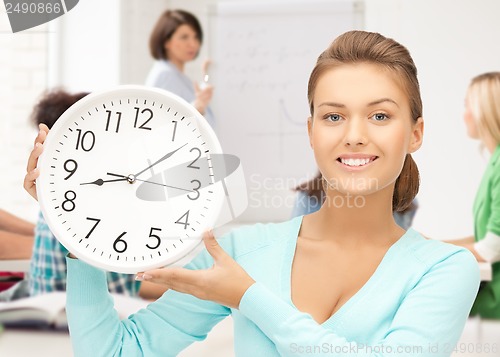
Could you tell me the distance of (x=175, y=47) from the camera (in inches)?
124

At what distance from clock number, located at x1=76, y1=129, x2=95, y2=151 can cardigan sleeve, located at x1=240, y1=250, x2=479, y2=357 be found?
28cm

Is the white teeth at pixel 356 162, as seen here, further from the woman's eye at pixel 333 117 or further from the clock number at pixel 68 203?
the clock number at pixel 68 203

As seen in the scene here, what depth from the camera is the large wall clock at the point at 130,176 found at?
0.84 metres

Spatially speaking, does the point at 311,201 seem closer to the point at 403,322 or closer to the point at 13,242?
the point at 13,242

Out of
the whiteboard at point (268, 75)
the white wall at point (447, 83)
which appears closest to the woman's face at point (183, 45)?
the whiteboard at point (268, 75)

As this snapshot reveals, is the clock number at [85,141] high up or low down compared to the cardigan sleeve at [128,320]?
up

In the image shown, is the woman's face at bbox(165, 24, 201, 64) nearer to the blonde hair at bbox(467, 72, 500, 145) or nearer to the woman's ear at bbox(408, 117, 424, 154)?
the blonde hair at bbox(467, 72, 500, 145)

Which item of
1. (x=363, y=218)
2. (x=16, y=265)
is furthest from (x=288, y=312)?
(x=16, y=265)

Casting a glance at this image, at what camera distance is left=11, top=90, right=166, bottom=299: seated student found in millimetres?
2066

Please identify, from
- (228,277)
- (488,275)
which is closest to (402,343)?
(228,277)

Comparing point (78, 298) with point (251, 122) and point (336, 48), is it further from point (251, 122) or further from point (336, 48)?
point (251, 122)

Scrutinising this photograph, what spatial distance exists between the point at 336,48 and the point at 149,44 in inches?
92.2

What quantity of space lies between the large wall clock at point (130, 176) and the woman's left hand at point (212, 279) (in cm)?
3

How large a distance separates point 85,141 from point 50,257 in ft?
4.32
